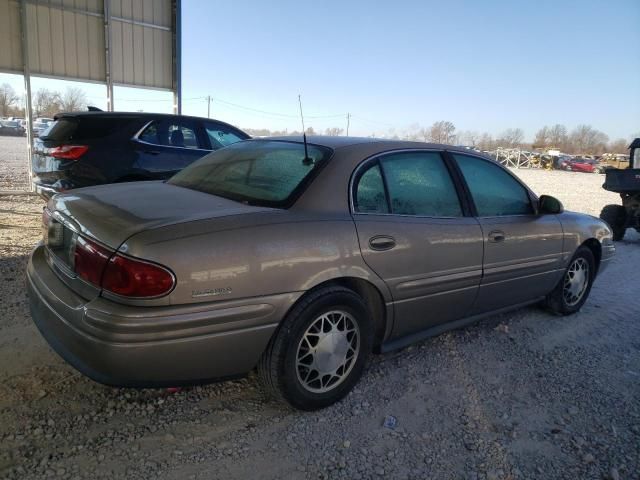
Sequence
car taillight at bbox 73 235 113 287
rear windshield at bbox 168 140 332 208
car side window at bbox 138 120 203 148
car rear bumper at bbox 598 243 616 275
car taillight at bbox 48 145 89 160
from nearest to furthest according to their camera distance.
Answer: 1. car taillight at bbox 73 235 113 287
2. rear windshield at bbox 168 140 332 208
3. car rear bumper at bbox 598 243 616 275
4. car taillight at bbox 48 145 89 160
5. car side window at bbox 138 120 203 148

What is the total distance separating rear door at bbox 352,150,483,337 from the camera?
9.32 ft

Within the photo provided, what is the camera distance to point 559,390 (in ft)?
10.2

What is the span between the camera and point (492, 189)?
146 inches

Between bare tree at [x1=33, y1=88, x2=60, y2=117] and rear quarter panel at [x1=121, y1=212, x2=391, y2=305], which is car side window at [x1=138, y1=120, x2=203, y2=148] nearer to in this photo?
rear quarter panel at [x1=121, y1=212, x2=391, y2=305]

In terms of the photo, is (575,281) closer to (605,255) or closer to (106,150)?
(605,255)

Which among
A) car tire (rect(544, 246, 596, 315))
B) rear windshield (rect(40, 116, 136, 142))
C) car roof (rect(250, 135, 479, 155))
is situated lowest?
car tire (rect(544, 246, 596, 315))

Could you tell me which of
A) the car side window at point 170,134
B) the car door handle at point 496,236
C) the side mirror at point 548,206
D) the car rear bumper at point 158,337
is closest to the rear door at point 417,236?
the car door handle at point 496,236

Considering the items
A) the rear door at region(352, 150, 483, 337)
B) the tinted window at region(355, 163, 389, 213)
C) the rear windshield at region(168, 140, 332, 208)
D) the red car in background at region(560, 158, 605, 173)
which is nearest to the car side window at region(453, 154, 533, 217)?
the rear door at region(352, 150, 483, 337)

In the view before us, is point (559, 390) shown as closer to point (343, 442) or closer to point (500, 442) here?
point (500, 442)

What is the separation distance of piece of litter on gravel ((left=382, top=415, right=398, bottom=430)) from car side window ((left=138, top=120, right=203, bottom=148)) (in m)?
4.98

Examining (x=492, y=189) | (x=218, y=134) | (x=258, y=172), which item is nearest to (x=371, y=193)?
(x=258, y=172)

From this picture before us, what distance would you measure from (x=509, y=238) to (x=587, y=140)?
10780cm

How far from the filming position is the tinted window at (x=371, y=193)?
9.32 feet

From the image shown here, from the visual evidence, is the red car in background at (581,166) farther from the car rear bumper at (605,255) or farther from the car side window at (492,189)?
the car side window at (492,189)
